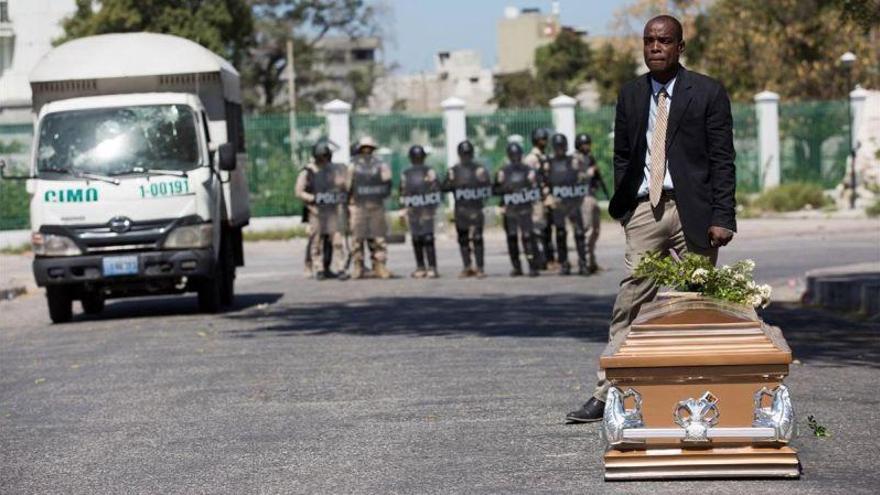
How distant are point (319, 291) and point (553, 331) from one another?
23.8ft

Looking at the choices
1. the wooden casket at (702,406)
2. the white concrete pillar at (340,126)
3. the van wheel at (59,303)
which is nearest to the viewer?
the wooden casket at (702,406)

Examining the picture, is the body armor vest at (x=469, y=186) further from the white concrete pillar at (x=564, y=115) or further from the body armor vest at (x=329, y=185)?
the white concrete pillar at (x=564, y=115)

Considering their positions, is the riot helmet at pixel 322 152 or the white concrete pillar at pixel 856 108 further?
the white concrete pillar at pixel 856 108

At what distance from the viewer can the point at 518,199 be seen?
25078mm

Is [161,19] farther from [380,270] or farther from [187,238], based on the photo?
[187,238]

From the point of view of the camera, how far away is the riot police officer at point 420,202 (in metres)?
A: 25.5

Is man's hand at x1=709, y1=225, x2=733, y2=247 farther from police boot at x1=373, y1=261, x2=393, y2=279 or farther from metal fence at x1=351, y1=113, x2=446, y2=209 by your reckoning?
metal fence at x1=351, y1=113, x2=446, y2=209

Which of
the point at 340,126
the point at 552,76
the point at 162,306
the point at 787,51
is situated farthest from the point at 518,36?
the point at 162,306

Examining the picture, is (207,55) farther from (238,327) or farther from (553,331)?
(553,331)

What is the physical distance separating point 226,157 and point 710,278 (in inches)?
412

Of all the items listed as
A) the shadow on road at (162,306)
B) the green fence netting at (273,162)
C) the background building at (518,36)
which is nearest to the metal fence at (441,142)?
the green fence netting at (273,162)

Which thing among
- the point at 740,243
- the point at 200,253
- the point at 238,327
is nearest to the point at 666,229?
the point at 238,327

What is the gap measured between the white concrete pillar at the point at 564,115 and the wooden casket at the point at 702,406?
31.9 m

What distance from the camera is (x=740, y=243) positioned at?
103 feet
